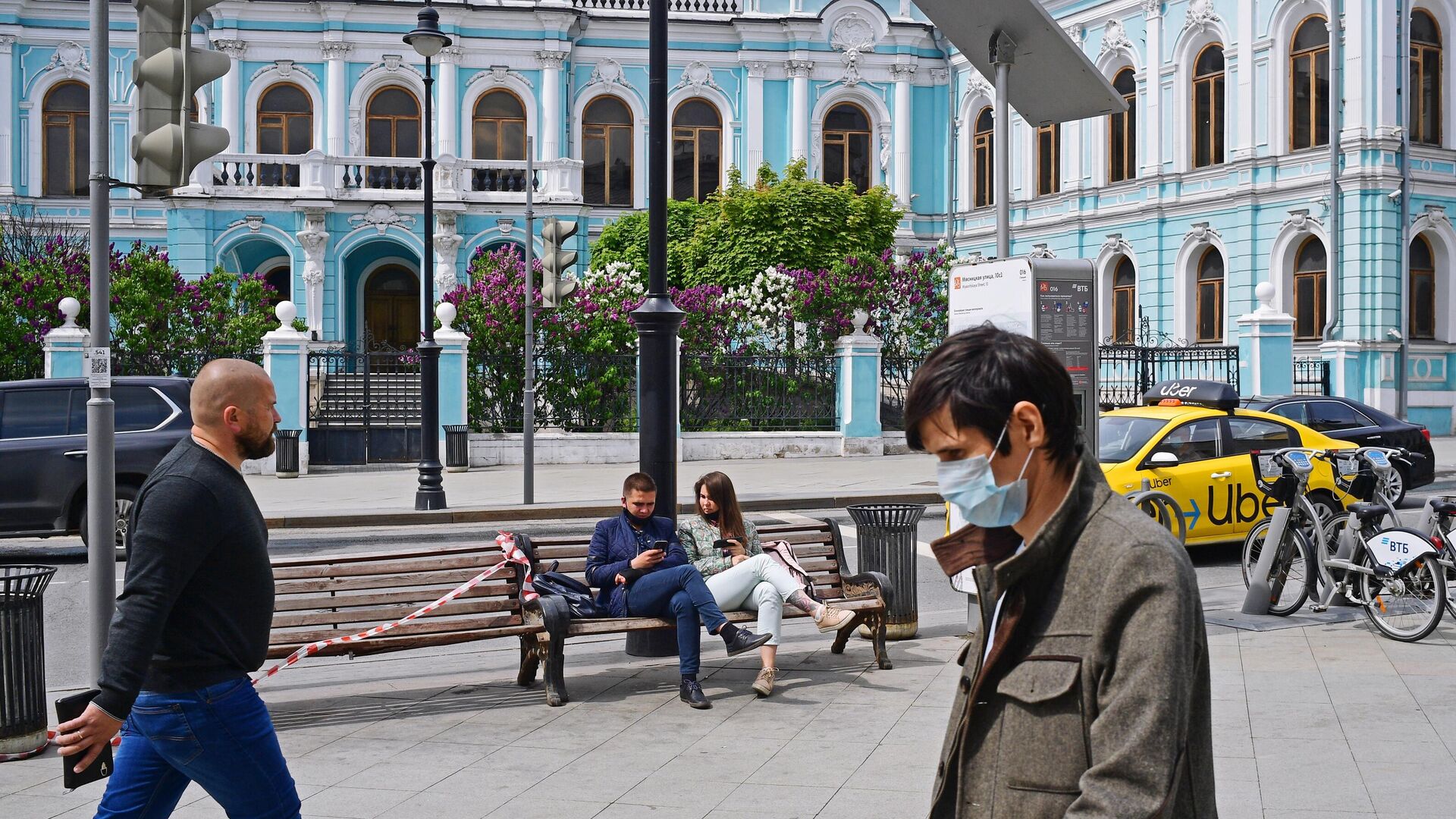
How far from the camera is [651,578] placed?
776 cm

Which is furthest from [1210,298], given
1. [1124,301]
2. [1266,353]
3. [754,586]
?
[754,586]

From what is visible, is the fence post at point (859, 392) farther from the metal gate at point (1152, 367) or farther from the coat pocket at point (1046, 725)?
the coat pocket at point (1046, 725)

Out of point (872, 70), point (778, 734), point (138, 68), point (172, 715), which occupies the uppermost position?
point (872, 70)

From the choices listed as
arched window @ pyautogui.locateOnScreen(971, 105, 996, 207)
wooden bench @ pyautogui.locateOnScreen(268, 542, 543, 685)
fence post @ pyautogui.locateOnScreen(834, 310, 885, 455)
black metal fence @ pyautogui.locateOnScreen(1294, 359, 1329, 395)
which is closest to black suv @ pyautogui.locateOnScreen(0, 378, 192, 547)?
wooden bench @ pyautogui.locateOnScreen(268, 542, 543, 685)

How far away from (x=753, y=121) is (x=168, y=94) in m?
34.1

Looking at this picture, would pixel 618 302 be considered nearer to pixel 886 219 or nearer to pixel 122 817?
pixel 886 219

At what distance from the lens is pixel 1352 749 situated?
6.21 meters

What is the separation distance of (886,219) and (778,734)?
87.7 feet

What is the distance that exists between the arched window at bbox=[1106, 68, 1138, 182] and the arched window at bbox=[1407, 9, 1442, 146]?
6.68 m

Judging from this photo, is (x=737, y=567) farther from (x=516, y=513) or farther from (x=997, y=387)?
(x=516, y=513)

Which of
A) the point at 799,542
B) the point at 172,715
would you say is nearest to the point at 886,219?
the point at 799,542

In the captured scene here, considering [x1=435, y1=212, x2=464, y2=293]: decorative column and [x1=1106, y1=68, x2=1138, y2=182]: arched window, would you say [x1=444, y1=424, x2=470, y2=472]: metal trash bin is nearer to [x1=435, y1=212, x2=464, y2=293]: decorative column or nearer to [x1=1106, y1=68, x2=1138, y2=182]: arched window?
[x1=435, y1=212, x2=464, y2=293]: decorative column

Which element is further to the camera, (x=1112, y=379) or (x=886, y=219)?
(x=886, y=219)

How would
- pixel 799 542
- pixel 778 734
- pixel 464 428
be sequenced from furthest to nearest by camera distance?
1. pixel 464 428
2. pixel 799 542
3. pixel 778 734
